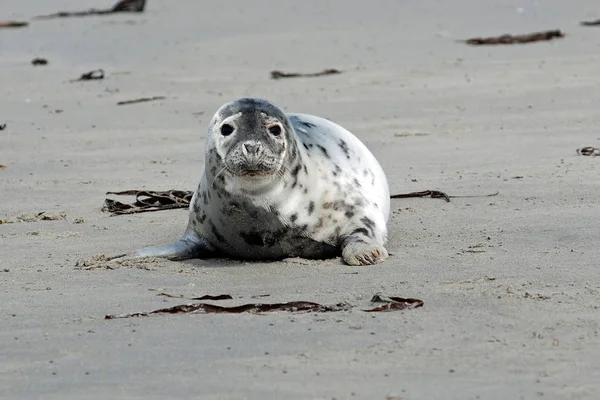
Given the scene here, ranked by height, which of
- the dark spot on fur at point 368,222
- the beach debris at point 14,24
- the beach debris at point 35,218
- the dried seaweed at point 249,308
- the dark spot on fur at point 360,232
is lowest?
the beach debris at point 14,24

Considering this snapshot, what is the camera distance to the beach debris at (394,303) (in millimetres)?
4148

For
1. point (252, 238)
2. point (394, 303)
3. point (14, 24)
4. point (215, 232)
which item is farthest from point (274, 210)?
point (14, 24)

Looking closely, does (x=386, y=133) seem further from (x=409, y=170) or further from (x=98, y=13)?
(x=98, y=13)

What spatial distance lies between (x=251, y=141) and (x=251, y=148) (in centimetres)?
5

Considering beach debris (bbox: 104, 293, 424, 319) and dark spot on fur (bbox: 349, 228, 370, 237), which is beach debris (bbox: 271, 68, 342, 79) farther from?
beach debris (bbox: 104, 293, 424, 319)

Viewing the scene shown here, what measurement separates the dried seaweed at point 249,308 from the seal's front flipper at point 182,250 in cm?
102

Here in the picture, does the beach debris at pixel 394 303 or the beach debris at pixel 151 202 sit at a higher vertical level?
the beach debris at pixel 394 303

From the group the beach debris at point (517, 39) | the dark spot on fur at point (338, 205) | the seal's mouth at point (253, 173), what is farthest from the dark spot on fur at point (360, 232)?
the beach debris at point (517, 39)

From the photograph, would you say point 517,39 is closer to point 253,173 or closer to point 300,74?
point 300,74

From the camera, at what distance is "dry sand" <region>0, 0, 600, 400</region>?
3.55 m

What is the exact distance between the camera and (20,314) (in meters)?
4.30

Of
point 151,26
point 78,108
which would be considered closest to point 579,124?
point 78,108

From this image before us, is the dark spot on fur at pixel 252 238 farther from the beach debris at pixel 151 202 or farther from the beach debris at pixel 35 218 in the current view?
the beach debris at pixel 35 218

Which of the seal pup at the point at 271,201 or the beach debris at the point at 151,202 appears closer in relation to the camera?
the seal pup at the point at 271,201
